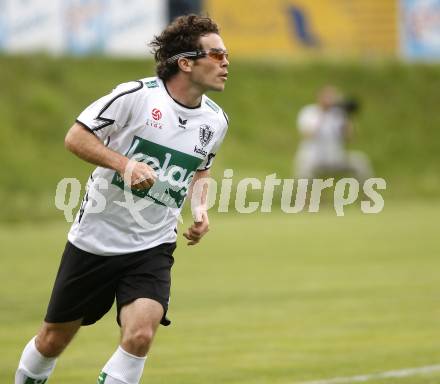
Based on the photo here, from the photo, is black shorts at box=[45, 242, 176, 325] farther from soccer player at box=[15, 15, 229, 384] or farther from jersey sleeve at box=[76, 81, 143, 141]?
jersey sleeve at box=[76, 81, 143, 141]

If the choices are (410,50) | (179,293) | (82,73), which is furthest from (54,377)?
(410,50)

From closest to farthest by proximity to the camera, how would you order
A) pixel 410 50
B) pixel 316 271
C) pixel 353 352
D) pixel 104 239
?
pixel 104 239
pixel 353 352
pixel 316 271
pixel 410 50

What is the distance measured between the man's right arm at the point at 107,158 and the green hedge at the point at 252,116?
16033mm

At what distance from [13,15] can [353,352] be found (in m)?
19.2

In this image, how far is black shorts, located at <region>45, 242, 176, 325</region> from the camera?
694 cm

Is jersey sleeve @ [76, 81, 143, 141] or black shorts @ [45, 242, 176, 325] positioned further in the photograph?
black shorts @ [45, 242, 176, 325]

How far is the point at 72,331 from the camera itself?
714 cm

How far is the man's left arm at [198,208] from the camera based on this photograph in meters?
7.15

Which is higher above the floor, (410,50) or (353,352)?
(410,50)

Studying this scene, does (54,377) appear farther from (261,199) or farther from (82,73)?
(82,73)

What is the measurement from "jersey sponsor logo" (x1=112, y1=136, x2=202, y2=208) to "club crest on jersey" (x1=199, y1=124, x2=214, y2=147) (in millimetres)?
118

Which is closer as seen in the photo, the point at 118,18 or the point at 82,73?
the point at 118,18

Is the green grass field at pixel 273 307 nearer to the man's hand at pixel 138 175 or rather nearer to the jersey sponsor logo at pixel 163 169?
the jersey sponsor logo at pixel 163 169

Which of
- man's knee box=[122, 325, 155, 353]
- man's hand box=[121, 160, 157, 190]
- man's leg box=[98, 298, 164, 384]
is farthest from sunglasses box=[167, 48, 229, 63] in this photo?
man's knee box=[122, 325, 155, 353]
